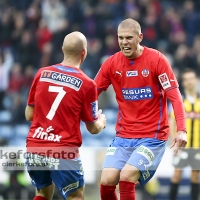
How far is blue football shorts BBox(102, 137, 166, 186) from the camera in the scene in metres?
6.39

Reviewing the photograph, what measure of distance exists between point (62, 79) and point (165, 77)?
4.13ft

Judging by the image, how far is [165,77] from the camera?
21.2 feet

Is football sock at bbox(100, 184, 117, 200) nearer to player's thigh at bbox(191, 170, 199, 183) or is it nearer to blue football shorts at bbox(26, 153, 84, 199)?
blue football shorts at bbox(26, 153, 84, 199)

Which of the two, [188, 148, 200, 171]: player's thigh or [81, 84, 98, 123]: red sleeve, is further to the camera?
[188, 148, 200, 171]: player's thigh

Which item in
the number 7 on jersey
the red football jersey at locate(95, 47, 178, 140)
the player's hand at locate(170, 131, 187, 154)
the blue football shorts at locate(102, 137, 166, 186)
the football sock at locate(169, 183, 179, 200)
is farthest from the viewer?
the football sock at locate(169, 183, 179, 200)

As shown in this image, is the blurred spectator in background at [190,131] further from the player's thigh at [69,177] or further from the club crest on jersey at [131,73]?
the player's thigh at [69,177]

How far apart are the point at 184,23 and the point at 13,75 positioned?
185 inches

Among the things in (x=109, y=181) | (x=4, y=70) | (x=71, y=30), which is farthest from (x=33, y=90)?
(x=71, y=30)

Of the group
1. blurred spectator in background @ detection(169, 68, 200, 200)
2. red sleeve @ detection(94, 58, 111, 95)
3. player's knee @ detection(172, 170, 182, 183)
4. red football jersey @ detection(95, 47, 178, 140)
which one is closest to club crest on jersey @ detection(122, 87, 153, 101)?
red football jersey @ detection(95, 47, 178, 140)

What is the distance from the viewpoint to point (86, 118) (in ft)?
19.5

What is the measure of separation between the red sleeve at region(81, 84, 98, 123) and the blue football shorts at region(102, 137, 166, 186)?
72cm

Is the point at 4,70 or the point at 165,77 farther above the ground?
the point at 4,70

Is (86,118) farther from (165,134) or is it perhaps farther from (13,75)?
(13,75)

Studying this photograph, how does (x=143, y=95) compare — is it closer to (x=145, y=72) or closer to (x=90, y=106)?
(x=145, y=72)
